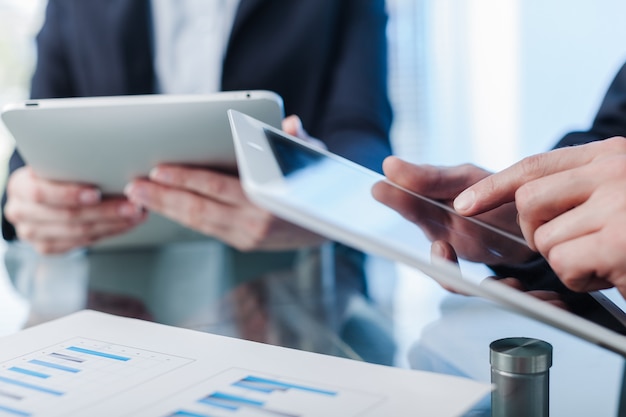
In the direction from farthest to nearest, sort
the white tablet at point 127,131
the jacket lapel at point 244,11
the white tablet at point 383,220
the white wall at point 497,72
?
the white wall at point 497,72 → the jacket lapel at point 244,11 → the white tablet at point 127,131 → the white tablet at point 383,220

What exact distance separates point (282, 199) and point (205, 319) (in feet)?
0.95

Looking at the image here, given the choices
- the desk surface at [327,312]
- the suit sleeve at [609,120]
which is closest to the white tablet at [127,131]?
the desk surface at [327,312]

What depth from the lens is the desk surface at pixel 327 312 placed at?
0.39m

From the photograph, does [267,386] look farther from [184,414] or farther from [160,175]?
[160,175]

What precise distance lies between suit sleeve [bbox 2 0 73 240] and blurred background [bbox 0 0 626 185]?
4.64ft

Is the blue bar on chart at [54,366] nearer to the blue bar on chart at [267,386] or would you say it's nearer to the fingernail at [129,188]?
the blue bar on chart at [267,386]

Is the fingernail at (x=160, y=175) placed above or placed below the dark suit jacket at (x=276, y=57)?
below

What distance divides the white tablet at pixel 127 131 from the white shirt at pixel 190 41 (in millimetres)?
508

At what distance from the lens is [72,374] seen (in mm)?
307

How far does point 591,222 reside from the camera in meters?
0.34

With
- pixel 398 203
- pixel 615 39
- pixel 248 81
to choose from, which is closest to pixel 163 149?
pixel 398 203

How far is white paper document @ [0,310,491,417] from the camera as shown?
0.87 feet

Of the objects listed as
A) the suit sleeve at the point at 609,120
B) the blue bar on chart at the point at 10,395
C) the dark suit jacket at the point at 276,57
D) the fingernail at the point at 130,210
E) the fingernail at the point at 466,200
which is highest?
the dark suit jacket at the point at 276,57

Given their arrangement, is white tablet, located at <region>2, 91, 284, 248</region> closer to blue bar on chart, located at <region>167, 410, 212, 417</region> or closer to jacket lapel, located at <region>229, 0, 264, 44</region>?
blue bar on chart, located at <region>167, 410, 212, 417</region>
